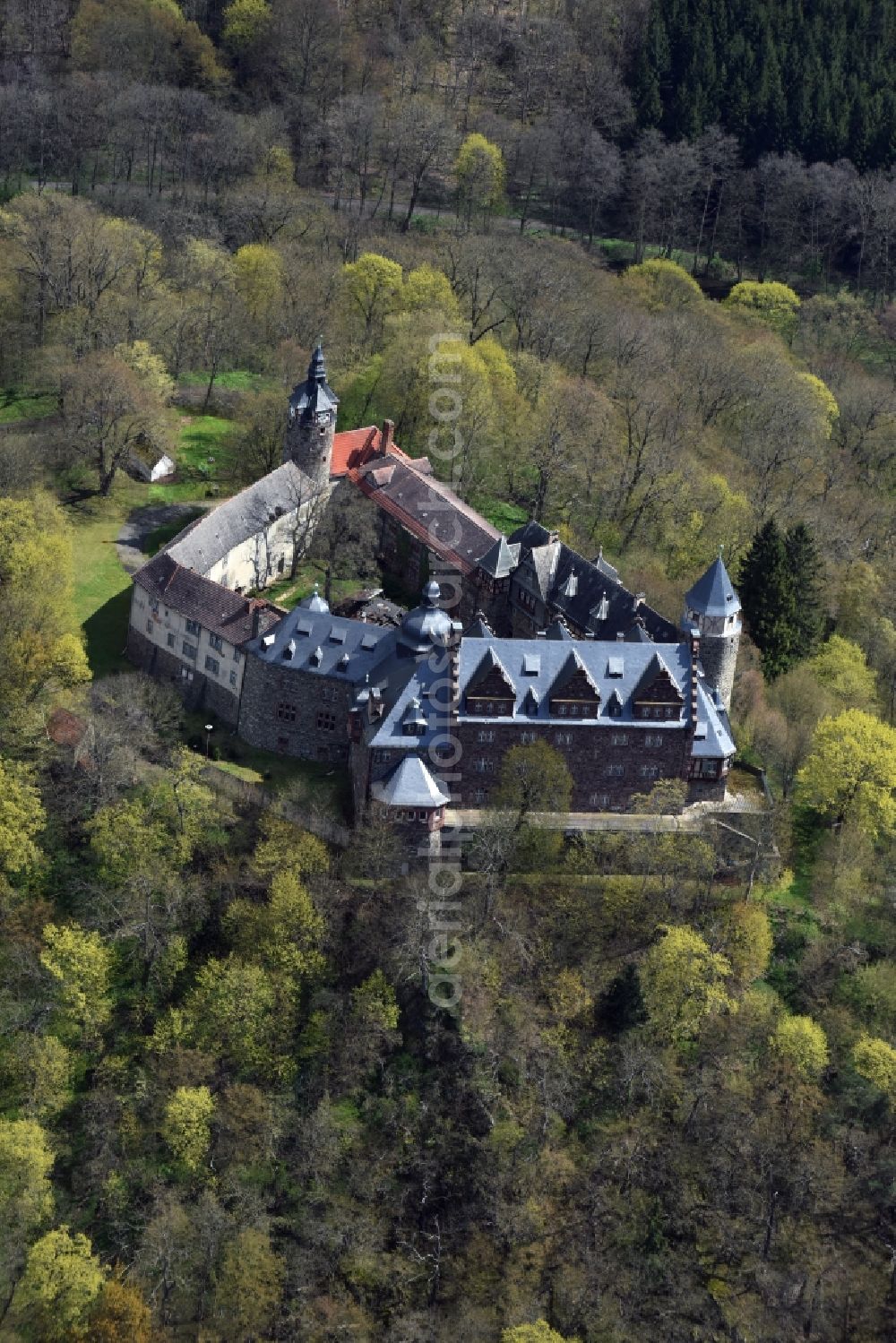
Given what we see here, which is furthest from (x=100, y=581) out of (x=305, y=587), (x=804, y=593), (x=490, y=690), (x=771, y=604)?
(x=804, y=593)

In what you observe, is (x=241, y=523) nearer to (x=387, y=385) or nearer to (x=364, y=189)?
(x=387, y=385)

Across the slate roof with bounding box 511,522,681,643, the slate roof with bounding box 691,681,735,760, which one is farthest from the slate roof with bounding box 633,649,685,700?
the slate roof with bounding box 511,522,681,643

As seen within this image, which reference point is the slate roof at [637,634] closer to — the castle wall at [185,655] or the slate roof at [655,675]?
the slate roof at [655,675]

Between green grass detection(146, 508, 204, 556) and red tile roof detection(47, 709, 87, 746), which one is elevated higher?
green grass detection(146, 508, 204, 556)

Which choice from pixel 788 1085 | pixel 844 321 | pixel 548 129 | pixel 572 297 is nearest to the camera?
pixel 788 1085

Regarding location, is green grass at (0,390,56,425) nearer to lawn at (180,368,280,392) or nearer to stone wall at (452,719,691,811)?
lawn at (180,368,280,392)

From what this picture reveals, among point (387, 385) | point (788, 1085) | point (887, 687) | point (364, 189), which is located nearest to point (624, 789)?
point (788, 1085)
